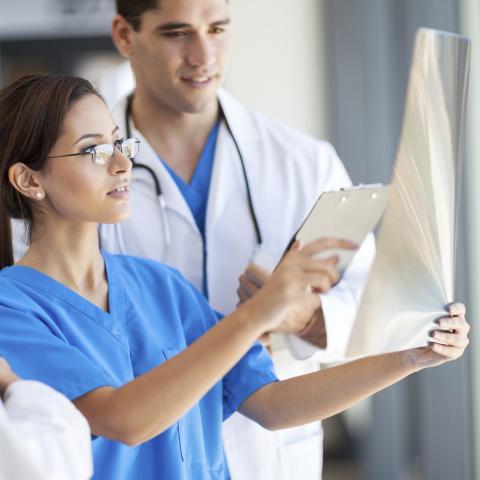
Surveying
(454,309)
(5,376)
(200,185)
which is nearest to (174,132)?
(200,185)

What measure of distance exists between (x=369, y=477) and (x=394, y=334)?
99.5 inches

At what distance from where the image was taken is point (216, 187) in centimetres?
199

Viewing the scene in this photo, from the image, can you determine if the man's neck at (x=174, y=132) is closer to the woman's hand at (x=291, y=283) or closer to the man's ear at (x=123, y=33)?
the man's ear at (x=123, y=33)

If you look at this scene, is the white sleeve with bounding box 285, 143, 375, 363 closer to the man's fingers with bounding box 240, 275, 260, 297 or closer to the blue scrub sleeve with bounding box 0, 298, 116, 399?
the man's fingers with bounding box 240, 275, 260, 297

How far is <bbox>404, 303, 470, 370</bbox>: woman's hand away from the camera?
1430 mm

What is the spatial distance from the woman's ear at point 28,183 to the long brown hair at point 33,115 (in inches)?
0.4

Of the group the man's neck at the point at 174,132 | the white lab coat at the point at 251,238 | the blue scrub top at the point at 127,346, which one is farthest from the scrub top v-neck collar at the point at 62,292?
the man's neck at the point at 174,132

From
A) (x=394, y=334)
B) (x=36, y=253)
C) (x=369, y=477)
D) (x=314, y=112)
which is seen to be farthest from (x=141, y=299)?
(x=314, y=112)

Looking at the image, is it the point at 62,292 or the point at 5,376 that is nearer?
the point at 5,376

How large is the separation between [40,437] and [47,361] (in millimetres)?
273

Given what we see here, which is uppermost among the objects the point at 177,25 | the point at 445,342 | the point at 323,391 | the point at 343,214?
the point at 177,25

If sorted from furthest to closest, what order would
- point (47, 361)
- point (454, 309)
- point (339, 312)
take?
1. point (339, 312)
2. point (454, 309)
3. point (47, 361)

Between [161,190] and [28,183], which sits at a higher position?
[28,183]

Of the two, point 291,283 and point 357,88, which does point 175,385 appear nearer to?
point 291,283
